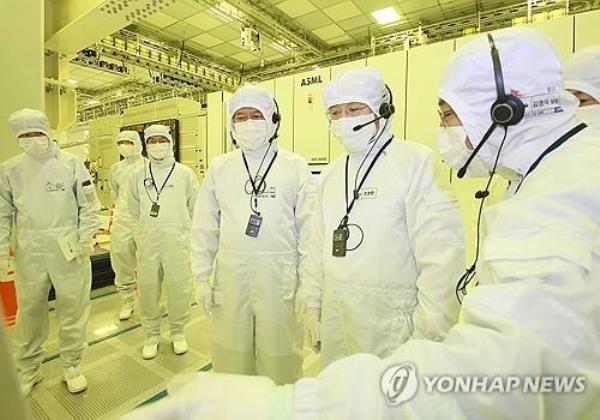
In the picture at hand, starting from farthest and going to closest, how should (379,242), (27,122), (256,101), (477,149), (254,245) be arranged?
(27,122)
(256,101)
(254,245)
(379,242)
(477,149)

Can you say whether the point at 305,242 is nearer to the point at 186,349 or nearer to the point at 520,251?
the point at 520,251

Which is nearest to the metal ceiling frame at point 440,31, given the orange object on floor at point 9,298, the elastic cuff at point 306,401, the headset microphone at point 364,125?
the headset microphone at point 364,125

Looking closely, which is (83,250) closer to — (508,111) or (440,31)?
(508,111)

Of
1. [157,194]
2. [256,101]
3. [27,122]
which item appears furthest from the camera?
[157,194]

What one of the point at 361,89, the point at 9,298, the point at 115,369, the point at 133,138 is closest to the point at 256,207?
the point at 361,89

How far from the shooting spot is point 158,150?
291 cm

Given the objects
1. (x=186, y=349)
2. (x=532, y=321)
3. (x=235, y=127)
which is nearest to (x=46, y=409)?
(x=186, y=349)

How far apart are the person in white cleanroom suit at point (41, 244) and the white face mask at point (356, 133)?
195 centimetres

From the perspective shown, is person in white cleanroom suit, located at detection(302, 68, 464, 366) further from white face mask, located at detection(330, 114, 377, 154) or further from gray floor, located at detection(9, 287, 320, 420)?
gray floor, located at detection(9, 287, 320, 420)

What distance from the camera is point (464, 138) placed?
0.87 meters

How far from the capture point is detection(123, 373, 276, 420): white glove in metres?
0.47

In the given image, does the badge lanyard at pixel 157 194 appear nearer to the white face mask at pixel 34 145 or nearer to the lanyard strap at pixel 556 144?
the white face mask at pixel 34 145

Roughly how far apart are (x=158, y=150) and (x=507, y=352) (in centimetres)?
298
